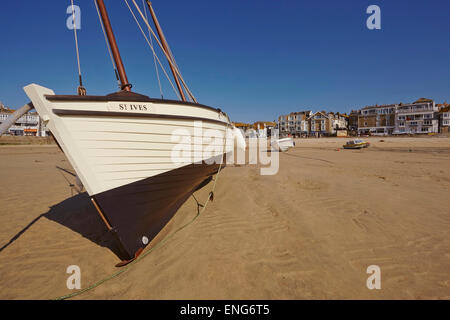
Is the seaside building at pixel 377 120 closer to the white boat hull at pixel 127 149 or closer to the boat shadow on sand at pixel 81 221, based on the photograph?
the white boat hull at pixel 127 149

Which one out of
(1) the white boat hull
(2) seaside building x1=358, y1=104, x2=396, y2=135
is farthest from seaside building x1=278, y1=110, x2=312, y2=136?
(1) the white boat hull

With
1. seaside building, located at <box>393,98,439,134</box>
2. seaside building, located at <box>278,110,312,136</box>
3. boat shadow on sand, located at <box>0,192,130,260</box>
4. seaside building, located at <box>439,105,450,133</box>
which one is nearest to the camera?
boat shadow on sand, located at <box>0,192,130,260</box>

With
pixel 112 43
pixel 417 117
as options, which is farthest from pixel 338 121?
pixel 112 43

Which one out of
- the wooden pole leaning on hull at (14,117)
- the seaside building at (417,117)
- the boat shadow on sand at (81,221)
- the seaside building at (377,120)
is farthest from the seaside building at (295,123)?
the wooden pole leaning on hull at (14,117)

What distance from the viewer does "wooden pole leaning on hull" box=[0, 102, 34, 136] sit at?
2.36 m

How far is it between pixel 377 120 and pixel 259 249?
256ft

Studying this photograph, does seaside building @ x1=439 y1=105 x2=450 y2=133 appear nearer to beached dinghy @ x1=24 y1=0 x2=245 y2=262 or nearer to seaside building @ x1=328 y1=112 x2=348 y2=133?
seaside building @ x1=328 y1=112 x2=348 y2=133

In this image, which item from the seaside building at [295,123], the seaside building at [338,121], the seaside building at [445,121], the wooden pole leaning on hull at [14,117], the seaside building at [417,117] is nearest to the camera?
the wooden pole leaning on hull at [14,117]

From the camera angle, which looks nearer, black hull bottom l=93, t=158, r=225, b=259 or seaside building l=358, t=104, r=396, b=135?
black hull bottom l=93, t=158, r=225, b=259

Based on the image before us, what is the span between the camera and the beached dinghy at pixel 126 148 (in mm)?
2750

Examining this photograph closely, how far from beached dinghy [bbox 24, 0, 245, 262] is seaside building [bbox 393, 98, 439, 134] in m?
72.9

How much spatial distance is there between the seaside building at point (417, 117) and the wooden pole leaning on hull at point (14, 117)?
74.9 meters

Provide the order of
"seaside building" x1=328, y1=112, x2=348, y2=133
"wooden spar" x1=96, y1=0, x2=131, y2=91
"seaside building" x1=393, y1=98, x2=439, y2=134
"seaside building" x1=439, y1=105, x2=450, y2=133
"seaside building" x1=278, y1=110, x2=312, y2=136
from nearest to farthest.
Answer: "wooden spar" x1=96, y1=0, x2=131, y2=91, "seaside building" x1=439, y1=105, x2=450, y2=133, "seaside building" x1=393, y1=98, x2=439, y2=134, "seaside building" x1=328, y1=112, x2=348, y2=133, "seaside building" x1=278, y1=110, x2=312, y2=136
